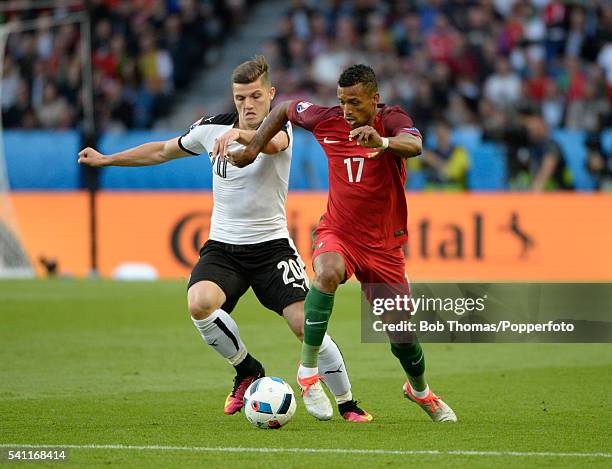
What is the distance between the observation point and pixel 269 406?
24.1 feet

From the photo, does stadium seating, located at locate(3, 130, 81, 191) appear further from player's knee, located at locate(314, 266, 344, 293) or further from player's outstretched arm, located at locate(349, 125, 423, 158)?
player's outstretched arm, located at locate(349, 125, 423, 158)

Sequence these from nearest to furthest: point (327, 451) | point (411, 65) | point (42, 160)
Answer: point (327, 451) < point (42, 160) < point (411, 65)

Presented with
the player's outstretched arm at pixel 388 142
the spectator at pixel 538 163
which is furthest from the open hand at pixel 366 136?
the spectator at pixel 538 163

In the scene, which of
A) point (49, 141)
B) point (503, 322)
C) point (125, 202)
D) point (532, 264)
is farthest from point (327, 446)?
point (49, 141)

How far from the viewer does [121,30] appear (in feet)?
79.9

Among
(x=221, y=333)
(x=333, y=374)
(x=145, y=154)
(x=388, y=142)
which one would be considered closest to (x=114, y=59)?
(x=145, y=154)

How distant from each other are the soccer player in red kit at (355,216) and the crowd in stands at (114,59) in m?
15.1

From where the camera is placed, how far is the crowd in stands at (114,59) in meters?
22.7

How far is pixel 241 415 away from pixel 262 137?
5.91 ft

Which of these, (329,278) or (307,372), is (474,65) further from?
(329,278)

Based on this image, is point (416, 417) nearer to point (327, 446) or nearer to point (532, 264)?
point (327, 446)

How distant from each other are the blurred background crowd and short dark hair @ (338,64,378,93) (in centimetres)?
1148

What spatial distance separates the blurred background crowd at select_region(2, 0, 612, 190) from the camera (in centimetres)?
1909

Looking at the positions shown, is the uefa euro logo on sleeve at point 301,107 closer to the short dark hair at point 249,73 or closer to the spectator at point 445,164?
the short dark hair at point 249,73
